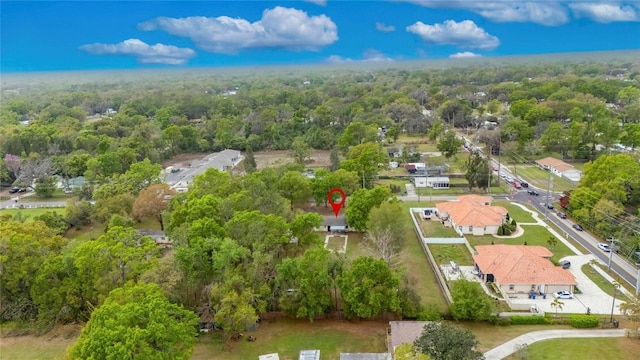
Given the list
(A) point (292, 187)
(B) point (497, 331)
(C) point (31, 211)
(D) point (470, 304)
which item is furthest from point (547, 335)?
(C) point (31, 211)

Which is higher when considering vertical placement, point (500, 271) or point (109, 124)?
point (109, 124)

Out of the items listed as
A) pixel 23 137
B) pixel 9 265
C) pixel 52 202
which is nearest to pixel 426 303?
pixel 9 265

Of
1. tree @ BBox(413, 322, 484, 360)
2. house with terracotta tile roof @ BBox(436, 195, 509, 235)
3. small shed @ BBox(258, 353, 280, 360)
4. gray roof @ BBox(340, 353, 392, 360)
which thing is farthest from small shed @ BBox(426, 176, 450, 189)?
tree @ BBox(413, 322, 484, 360)

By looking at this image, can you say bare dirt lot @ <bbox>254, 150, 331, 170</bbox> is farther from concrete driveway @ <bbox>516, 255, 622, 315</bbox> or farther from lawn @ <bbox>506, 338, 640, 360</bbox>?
lawn @ <bbox>506, 338, 640, 360</bbox>

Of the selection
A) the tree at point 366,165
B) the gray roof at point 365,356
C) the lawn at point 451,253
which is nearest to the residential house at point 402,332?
the gray roof at point 365,356

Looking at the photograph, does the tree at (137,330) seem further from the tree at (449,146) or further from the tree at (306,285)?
the tree at (449,146)

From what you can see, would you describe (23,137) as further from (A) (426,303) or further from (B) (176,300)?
(A) (426,303)

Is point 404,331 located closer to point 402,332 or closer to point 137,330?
point 402,332
